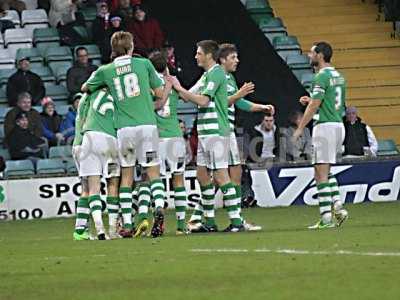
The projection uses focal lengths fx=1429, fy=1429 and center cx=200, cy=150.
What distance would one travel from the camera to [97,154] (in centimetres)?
1554

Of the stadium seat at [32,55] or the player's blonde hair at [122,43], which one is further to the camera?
the stadium seat at [32,55]

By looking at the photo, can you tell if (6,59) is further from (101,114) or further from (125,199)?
(125,199)

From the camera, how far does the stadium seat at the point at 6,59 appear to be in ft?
84.7

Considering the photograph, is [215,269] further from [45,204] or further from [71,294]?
[45,204]

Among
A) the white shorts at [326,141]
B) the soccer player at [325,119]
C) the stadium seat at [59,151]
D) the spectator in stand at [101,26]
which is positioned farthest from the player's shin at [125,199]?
the spectator in stand at [101,26]

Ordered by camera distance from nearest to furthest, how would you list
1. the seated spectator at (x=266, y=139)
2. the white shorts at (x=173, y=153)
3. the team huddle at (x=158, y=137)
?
the team huddle at (x=158, y=137)
the white shorts at (x=173, y=153)
the seated spectator at (x=266, y=139)

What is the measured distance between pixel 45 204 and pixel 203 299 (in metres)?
13.6

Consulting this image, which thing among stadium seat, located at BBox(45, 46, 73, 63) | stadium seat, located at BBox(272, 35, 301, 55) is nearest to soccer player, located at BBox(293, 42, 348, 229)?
stadium seat, located at BBox(45, 46, 73, 63)

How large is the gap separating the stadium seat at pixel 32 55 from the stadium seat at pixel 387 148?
20.7 feet

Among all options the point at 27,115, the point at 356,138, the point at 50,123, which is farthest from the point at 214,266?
the point at 356,138

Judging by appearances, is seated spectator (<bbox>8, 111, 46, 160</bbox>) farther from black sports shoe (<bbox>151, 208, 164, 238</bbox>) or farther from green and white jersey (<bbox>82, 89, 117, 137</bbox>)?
black sports shoe (<bbox>151, 208, 164, 238</bbox>)

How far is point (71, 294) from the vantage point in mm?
9812

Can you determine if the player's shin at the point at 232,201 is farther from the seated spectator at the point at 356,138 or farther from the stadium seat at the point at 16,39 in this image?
the stadium seat at the point at 16,39

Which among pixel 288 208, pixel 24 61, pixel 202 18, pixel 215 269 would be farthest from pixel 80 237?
pixel 202 18
